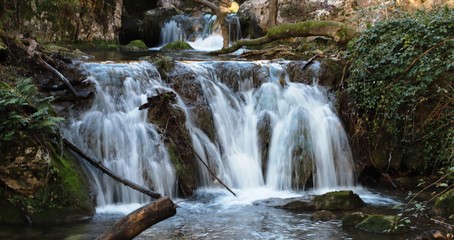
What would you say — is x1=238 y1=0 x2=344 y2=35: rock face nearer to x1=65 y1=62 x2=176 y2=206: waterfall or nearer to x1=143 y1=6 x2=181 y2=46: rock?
x1=143 y1=6 x2=181 y2=46: rock

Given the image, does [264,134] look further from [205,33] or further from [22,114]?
[205,33]

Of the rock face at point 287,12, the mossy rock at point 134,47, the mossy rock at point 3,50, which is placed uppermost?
the rock face at point 287,12

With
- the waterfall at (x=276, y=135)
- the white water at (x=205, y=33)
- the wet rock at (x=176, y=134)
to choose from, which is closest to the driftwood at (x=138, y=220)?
the wet rock at (x=176, y=134)

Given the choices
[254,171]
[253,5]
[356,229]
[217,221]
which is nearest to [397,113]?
[254,171]

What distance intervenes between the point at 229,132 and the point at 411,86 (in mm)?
3585

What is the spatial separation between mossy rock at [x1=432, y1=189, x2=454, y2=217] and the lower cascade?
2.33 meters

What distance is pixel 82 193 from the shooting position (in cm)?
725

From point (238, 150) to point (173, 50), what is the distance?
31.3 feet

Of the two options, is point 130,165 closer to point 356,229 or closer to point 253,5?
point 356,229

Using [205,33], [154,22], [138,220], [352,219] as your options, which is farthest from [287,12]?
[138,220]

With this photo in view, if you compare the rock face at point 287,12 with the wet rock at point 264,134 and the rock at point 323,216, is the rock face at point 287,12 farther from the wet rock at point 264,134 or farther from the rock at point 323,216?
the rock at point 323,216

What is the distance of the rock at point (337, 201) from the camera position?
7.83 metres

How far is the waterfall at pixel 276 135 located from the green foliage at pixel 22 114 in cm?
308

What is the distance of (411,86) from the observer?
9453 millimetres
